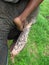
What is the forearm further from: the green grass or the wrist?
the green grass

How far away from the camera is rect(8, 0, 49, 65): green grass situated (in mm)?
4058

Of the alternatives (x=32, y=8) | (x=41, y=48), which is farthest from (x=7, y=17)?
(x=41, y=48)

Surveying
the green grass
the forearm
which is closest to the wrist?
the forearm

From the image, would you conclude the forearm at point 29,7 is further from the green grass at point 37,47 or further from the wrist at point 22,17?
the green grass at point 37,47

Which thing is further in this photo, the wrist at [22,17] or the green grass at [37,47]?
the green grass at [37,47]

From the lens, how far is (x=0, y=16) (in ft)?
7.71

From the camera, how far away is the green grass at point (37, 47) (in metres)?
4.06

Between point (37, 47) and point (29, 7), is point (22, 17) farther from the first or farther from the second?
point (37, 47)

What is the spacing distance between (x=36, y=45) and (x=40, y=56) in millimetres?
288

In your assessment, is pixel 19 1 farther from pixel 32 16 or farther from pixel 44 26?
pixel 44 26

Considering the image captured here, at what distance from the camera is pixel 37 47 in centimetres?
447

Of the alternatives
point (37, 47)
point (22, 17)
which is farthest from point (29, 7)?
point (37, 47)

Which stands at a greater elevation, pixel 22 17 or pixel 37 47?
pixel 22 17

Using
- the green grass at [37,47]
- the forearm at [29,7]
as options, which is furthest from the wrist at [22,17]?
the green grass at [37,47]
